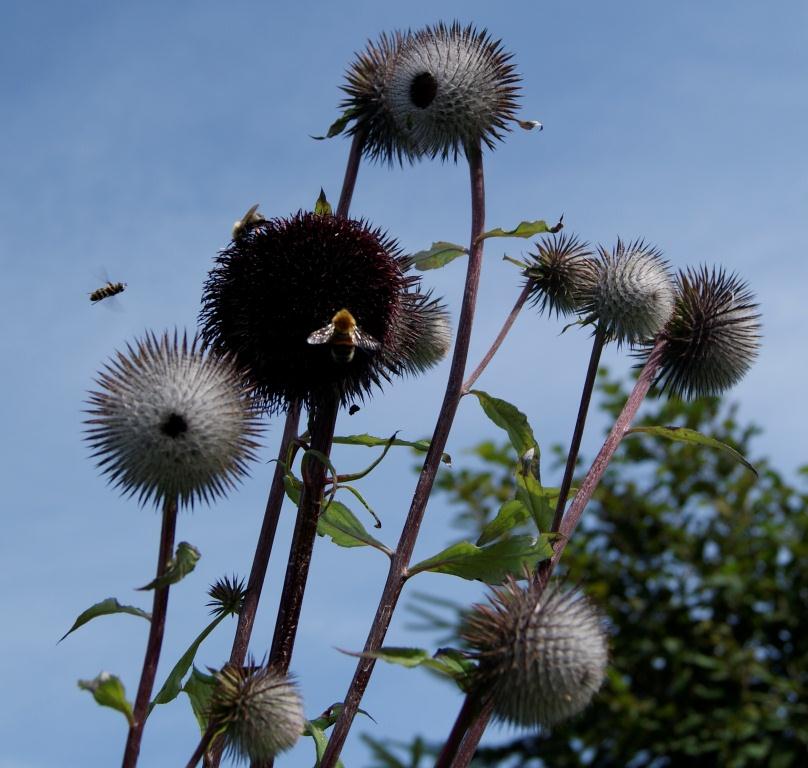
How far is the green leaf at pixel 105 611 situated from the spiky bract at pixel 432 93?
87.5 inches

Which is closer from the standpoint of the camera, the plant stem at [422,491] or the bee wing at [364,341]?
the plant stem at [422,491]

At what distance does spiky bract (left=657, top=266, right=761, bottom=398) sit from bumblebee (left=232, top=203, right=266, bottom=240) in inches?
70.6

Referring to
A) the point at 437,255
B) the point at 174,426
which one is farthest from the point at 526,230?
the point at 174,426

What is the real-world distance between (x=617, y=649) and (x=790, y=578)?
228cm

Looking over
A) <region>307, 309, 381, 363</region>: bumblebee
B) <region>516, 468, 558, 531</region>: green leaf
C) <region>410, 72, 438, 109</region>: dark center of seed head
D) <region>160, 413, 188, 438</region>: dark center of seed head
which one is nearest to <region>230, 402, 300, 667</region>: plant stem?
<region>307, 309, 381, 363</region>: bumblebee

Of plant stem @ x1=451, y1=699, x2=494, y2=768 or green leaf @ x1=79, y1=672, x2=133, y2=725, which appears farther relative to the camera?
plant stem @ x1=451, y1=699, x2=494, y2=768

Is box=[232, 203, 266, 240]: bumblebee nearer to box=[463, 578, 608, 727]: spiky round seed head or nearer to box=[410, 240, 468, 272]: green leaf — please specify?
box=[410, 240, 468, 272]: green leaf

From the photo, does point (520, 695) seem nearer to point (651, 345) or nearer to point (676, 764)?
point (651, 345)

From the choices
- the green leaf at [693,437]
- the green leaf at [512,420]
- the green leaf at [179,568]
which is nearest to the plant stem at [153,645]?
the green leaf at [179,568]

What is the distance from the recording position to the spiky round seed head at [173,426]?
10.8 feet

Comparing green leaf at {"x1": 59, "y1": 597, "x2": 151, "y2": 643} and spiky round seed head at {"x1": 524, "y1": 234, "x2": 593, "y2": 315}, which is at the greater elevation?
spiky round seed head at {"x1": 524, "y1": 234, "x2": 593, "y2": 315}

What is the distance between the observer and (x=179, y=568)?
10.4 ft

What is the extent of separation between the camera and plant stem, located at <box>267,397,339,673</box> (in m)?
3.79

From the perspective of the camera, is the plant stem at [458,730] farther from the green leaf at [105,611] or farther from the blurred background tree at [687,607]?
the blurred background tree at [687,607]
